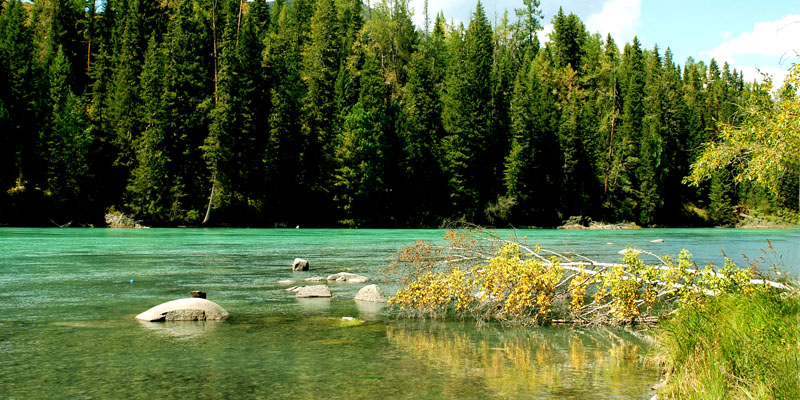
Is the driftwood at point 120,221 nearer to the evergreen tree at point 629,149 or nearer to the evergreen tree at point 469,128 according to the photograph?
the evergreen tree at point 469,128

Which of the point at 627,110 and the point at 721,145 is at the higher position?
the point at 627,110

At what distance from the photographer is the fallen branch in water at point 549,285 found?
9.91 metres

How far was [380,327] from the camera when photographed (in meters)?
11.0

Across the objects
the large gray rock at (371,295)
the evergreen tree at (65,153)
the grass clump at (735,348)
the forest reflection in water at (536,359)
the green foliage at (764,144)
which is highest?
the evergreen tree at (65,153)

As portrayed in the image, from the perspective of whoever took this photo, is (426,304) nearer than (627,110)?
Yes

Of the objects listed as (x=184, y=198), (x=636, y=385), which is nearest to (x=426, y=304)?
(x=636, y=385)

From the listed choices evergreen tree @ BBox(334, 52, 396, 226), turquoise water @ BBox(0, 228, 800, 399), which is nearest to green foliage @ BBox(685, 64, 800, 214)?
turquoise water @ BBox(0, 228, 800, 399)

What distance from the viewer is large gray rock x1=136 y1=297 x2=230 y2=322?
11211 millimetres

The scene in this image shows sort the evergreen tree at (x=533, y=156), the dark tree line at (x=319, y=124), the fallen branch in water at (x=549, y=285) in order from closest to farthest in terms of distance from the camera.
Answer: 1. the fallen branch in water at (x=549, y=285)
2. the dark tree line at (x=319, y=124)
3. the evergreen tree at (x=533, y=156)

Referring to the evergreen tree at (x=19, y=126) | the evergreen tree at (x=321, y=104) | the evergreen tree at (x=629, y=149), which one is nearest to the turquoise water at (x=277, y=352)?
the evergreen tree at (x=19, y=126)

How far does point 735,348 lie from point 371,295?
338 inches

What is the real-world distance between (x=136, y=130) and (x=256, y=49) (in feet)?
44.5

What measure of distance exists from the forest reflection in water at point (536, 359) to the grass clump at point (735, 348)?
52 centimetres

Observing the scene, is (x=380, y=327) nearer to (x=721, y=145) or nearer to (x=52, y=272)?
(x=721, y=145)
